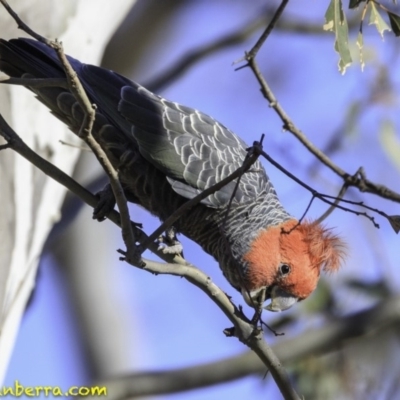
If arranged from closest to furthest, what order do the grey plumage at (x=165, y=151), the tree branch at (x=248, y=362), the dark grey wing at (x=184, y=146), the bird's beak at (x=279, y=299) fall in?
1. the grey plumage at (x=165, y=151)
2. the dark grey wing at (x=184, y=146)
3. the bird's beak at (x=279, y=299)
4. the tree branch at (x=248, y=362)

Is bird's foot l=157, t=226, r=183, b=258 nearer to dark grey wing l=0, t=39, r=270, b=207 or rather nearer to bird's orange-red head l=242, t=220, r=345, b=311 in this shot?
dark grey wing l=0, t=39, r=270, b=207

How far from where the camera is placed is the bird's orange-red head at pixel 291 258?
10.4 ft

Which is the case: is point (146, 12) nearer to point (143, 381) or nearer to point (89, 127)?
point (143, 381)

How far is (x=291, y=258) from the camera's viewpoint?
320 centimetres

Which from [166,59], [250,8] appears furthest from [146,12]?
[250,8]

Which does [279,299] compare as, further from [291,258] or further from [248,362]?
[248,362]

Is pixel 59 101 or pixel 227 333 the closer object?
pixel 227 333

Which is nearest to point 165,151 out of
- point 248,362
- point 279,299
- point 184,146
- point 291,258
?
point 184,146

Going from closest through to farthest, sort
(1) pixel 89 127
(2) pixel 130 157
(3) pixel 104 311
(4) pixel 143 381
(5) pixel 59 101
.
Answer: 1. (1) pixel 89 127
2. (5) pixel 59 101
3. (2) pixel 130 157
4. (4) pixel 143 381
5. (3) pixel 104 311

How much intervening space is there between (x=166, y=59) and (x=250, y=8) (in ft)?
4.35

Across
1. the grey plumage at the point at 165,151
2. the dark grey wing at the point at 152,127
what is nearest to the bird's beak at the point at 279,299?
the grey plumage at the point at 165,151

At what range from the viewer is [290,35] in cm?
572

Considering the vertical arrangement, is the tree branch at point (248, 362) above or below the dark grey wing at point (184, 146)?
below

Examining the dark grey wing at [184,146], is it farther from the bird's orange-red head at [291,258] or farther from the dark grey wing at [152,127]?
the bird's orange-red head at [291,258]
